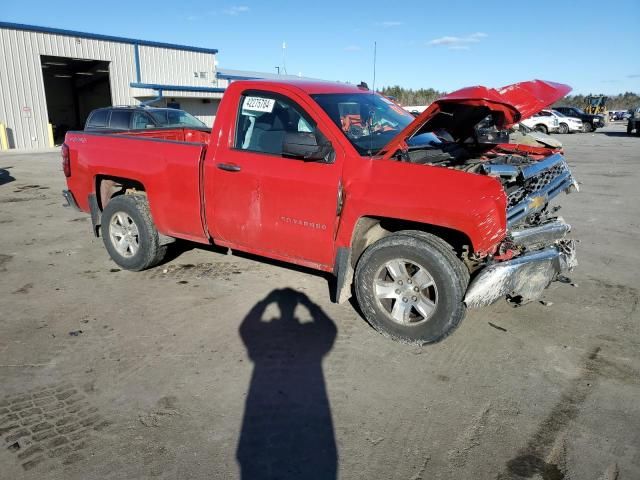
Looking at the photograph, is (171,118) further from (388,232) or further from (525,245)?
(525,245)

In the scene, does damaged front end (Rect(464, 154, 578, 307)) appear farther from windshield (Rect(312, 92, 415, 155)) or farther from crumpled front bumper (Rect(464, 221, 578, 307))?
windshield (Rect(312, 92, 415, 155))

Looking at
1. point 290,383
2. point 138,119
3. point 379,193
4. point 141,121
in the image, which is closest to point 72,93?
point 138,119

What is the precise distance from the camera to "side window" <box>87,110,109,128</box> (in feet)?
50.3

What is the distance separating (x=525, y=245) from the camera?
4.05 m

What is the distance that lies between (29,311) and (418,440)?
3.73m

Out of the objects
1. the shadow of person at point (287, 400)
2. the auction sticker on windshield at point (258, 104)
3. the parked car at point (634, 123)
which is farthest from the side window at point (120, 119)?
the parked car at point (634, 123)

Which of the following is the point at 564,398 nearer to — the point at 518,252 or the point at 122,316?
the point at 518,252

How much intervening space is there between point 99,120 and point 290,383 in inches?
Result: 570

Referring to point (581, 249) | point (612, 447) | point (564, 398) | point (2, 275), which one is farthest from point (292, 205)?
point (581, 249)

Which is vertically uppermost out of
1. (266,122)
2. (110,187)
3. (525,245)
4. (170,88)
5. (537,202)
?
(170,88)

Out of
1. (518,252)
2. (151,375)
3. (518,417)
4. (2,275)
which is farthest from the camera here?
(2,275)

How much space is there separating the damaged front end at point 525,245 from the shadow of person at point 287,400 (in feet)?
4.25

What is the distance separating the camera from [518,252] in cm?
389

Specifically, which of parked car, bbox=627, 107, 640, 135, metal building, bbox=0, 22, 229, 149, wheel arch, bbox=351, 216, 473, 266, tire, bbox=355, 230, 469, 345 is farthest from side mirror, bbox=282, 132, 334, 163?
parked car, bbox=627, 107, 640, 135
